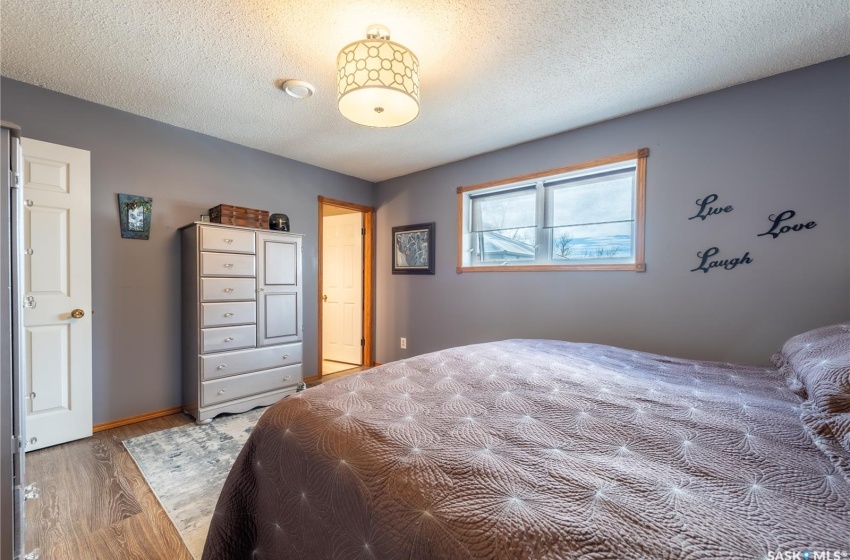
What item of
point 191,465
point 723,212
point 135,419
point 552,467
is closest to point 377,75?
point 552,467

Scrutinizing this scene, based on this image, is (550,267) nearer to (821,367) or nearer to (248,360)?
(821,367)

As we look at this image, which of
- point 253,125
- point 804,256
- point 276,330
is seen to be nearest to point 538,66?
point 804,256

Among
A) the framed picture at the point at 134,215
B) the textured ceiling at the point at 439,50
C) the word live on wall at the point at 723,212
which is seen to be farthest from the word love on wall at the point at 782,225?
the framed picture at the point at 134,215

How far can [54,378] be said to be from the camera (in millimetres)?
2217

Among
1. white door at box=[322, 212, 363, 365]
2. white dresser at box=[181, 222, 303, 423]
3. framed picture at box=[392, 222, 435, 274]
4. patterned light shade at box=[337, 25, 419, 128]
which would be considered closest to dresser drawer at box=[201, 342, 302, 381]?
white dresser at box=[181, 222, 303, 423]

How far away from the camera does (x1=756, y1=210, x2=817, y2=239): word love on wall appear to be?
195 cm

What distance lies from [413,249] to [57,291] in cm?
280

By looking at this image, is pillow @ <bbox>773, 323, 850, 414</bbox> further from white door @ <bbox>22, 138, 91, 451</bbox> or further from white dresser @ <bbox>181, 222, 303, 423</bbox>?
white door @ <bbox>22, 138, 91, 451</bbox>

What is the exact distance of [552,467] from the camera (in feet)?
2.51

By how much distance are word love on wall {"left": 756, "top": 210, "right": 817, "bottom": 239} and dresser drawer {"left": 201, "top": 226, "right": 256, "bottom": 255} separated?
3533 millimetres

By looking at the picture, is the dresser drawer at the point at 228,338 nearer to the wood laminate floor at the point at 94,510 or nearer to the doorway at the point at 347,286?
the wood laminate floor at the point at 94,510

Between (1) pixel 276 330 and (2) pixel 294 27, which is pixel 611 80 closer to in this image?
(2) pixel 294 27

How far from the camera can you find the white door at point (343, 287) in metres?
4.32

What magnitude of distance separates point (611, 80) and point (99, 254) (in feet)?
11.9
